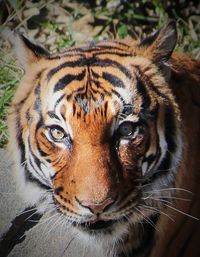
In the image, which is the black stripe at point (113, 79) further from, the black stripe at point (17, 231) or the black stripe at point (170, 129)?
the black stripe at point (17, 231)

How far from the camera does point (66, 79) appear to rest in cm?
92

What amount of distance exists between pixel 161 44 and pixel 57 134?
0.21m

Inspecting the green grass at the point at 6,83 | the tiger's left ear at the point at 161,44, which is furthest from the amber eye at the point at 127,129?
the green grass at the point at 6,83

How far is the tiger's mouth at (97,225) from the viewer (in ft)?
3.01

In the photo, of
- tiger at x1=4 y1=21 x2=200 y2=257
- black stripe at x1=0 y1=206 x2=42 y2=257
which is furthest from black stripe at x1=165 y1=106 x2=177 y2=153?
black stripe at x1=0 y1=206 x2=42 y2=257

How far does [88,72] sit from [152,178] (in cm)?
19

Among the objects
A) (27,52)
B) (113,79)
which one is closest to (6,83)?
(27,52)

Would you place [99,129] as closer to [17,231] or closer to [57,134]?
[57,134]

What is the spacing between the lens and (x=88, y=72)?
918 mm

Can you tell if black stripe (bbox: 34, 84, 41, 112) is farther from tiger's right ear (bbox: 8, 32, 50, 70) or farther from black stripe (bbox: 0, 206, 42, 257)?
black stripe (bbox: 0, 206, 42, 257)

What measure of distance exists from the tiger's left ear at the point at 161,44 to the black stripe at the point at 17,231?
36cm

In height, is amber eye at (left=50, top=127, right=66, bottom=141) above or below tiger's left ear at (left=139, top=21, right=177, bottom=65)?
below

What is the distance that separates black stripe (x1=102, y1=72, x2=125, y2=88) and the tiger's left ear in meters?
0.07

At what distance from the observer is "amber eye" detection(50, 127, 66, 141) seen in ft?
2.90
